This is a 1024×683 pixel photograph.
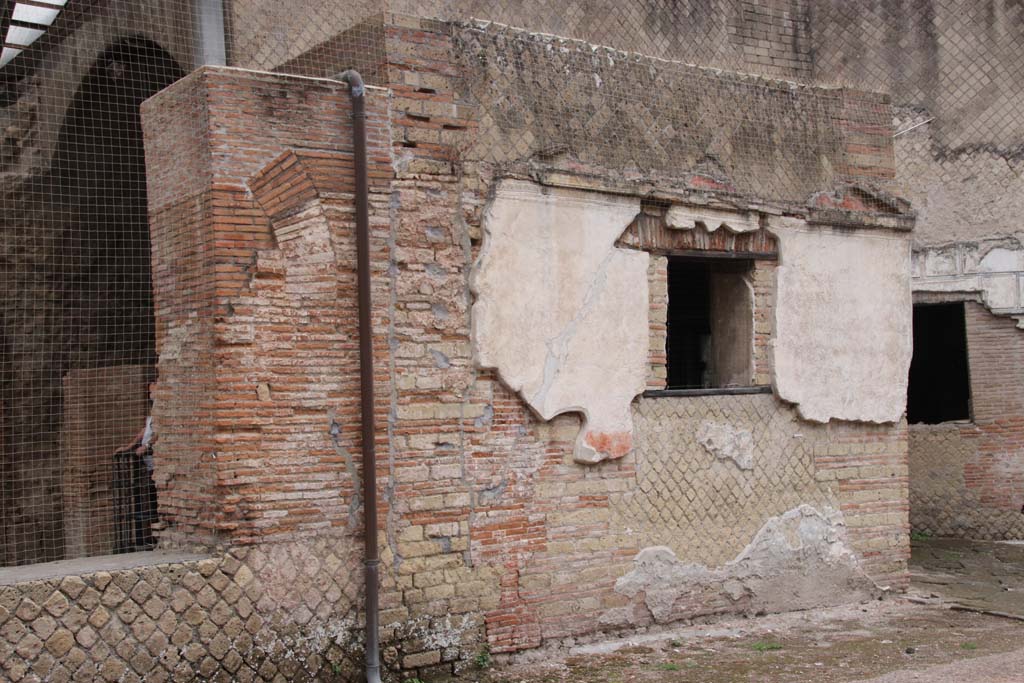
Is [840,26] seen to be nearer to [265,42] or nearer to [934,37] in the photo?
[934,37]

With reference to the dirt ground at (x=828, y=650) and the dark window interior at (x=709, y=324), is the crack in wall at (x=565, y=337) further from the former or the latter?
the dirt ground at (x=828, y=650)

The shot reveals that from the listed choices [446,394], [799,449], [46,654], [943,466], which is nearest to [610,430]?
[446,394]

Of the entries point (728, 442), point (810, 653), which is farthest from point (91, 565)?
point (810, 653)

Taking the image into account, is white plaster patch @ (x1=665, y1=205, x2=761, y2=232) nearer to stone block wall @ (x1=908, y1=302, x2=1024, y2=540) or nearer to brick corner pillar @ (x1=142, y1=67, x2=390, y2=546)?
brick corner pillar @ (x1=142, y1=67, x2=390, y2=546)

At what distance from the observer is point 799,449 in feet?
26.7

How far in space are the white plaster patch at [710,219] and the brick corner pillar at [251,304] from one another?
7.77 feet

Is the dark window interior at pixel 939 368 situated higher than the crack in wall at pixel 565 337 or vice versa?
the crack in wall at pixel 565 337

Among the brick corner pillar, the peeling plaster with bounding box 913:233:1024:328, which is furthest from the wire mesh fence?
the peeling plaster with bounding box 913:233:1024:328

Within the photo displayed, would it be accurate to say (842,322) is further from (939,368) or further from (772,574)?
(939,368)

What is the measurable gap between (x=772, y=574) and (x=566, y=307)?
252cm

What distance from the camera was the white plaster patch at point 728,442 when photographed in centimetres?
768

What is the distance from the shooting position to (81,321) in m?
8.95

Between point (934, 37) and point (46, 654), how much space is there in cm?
1101

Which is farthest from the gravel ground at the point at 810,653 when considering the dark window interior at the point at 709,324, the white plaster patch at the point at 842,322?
the dark window interior at the point at 709,324
